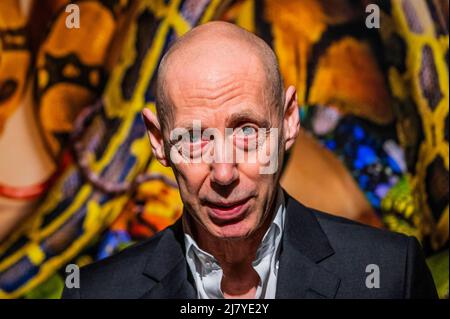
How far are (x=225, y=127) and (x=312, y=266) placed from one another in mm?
344

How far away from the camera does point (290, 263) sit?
1767 mm

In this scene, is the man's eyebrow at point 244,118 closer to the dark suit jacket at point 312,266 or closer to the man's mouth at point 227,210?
the man's mouth at point 227,210

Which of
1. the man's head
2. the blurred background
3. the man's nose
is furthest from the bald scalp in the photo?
the blurred background

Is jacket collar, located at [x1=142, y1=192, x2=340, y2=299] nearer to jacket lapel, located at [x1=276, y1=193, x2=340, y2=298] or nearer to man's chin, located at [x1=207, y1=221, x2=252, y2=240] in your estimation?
jacket lapel, located at [x1=276, y1=193, x2=340, y2=298]

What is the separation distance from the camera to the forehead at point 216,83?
1617 mm

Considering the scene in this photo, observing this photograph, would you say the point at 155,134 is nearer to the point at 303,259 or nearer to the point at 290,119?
the point at 290,119

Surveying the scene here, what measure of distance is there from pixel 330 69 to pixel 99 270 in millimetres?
1426

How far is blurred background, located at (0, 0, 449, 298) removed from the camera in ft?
10.0

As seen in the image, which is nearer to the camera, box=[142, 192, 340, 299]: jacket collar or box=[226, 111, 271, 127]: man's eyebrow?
box=[226, 111, 271, 127]: man's eyebrow

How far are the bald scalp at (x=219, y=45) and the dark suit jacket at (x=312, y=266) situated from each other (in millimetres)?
278

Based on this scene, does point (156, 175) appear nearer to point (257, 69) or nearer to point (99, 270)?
point (99, 270)

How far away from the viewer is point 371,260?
5.91ft

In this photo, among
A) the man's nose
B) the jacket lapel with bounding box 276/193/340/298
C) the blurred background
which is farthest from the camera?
the blurred background
